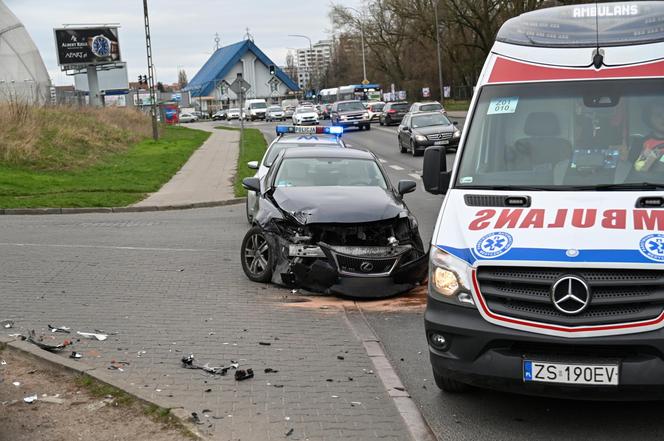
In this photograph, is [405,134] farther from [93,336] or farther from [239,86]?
[93,336]

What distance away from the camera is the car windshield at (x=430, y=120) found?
30.3 metres

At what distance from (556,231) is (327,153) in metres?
6.55

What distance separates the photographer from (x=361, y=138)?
44719mm

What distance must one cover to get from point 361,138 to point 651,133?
39363 millimetres

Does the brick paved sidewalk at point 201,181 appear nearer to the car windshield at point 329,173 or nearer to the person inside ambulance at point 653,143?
the car windshield at point 329,173

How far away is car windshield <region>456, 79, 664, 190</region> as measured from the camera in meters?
5.46

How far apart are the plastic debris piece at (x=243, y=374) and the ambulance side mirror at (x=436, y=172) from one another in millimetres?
1927

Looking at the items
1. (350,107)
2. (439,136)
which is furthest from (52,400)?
(350,107)

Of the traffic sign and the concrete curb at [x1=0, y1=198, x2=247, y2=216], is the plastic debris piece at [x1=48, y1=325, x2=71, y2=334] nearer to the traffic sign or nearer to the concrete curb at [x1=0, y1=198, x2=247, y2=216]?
the concrete curb at [x1=0, y1=198, x2=247, y2=216]

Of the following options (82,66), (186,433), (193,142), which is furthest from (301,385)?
(82,66)

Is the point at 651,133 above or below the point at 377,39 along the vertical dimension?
below

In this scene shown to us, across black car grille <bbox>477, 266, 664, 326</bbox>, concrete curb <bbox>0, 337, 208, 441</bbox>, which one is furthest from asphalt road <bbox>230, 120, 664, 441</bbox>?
concrete curb <bbox>0, 337, 208, 441</bbox>

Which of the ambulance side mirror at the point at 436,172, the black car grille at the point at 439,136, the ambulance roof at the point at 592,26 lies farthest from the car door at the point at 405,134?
the ambulance side mirror at the point at 436,172

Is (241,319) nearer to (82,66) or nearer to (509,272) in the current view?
(509,272)
